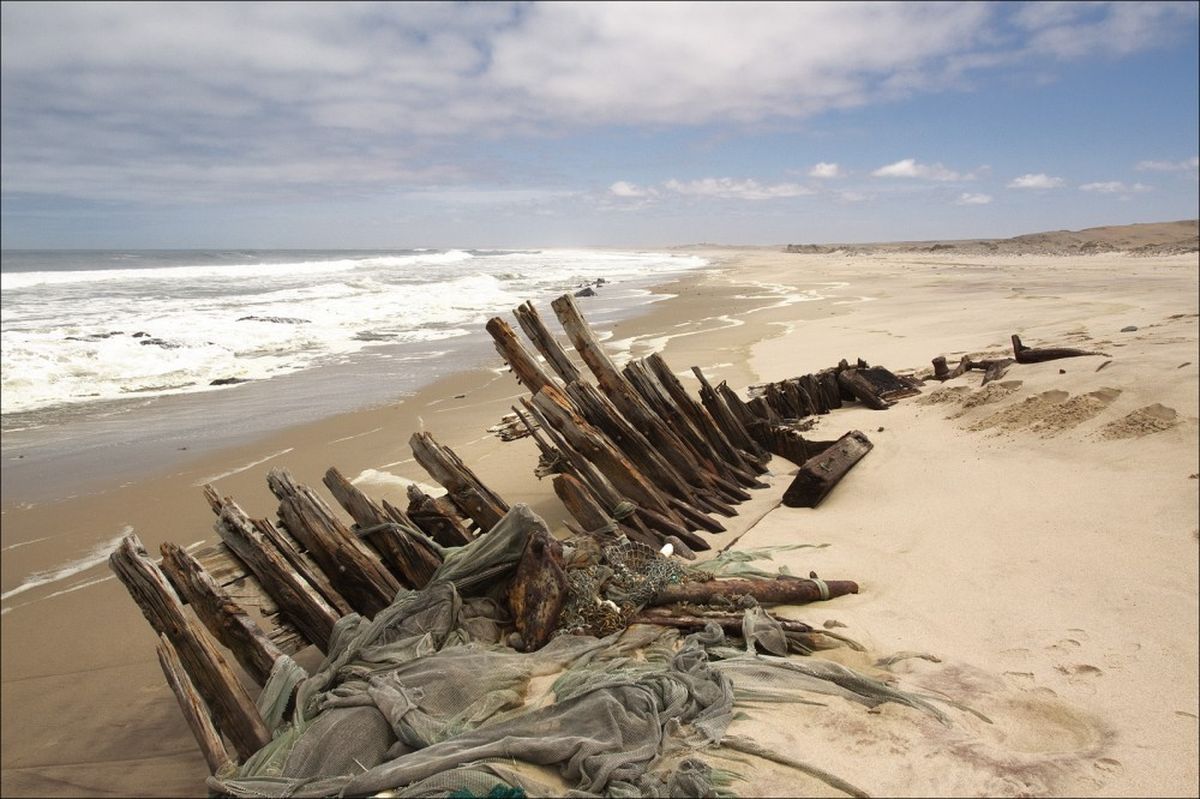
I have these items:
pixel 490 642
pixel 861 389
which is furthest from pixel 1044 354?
pixel 490 642

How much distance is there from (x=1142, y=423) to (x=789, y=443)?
10.3 feet

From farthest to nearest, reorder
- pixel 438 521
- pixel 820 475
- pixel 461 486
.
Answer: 1. pixel 820 475
2. pixel 461 486
3. pixel 438 521

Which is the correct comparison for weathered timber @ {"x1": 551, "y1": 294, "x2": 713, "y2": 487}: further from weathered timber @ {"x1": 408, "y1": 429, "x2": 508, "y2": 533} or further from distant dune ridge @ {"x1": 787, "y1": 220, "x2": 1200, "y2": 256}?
distant dune ridge @ {"x1": 787, "y1": 220, "x2": 1200, "y2": 256}

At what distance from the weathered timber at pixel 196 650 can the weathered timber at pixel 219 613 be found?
94 millimetres

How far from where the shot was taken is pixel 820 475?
6625 millimetres

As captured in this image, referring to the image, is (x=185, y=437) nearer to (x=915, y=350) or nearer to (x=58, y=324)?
(x=915, y=350)

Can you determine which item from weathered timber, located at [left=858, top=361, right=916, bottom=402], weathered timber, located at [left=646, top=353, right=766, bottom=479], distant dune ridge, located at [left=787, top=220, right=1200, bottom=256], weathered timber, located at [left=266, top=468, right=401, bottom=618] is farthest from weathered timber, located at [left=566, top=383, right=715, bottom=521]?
distant dune ridge, located at [left=787, top=220, right=1200, bottom=256]

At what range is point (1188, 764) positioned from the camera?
3.06 metres

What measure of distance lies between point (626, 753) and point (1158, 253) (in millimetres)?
52791

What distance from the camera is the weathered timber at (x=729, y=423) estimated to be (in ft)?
25.8

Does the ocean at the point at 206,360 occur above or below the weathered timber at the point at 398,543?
above

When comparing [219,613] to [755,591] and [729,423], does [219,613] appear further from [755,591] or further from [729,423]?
[729,423]

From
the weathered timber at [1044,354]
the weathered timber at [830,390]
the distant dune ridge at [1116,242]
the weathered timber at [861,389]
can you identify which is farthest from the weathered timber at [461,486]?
the distant dune ridge at [1116,242]

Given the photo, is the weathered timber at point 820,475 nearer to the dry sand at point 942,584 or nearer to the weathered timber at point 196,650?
the dry sand at point 942,584
